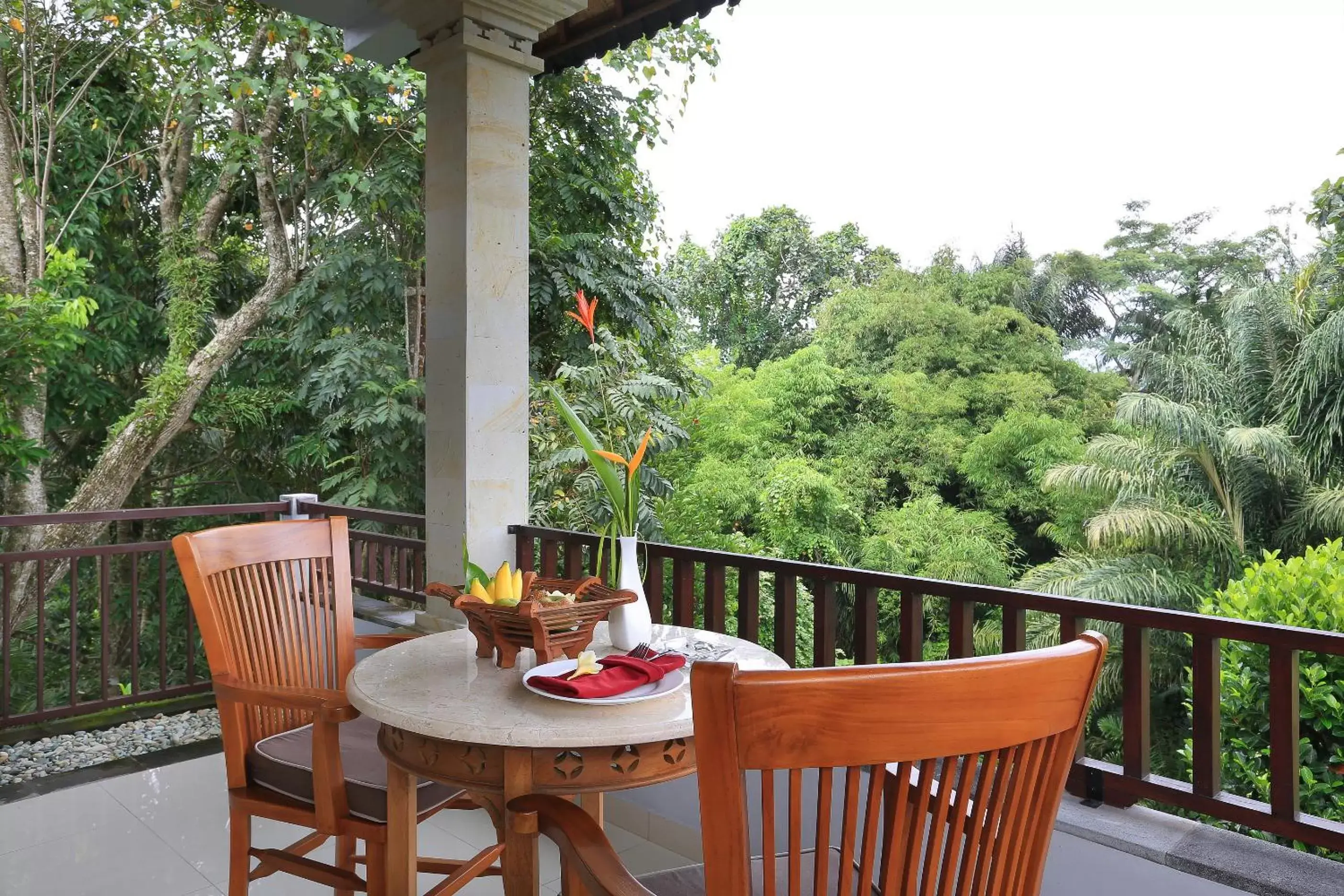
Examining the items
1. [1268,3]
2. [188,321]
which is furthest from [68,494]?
[1268,3]

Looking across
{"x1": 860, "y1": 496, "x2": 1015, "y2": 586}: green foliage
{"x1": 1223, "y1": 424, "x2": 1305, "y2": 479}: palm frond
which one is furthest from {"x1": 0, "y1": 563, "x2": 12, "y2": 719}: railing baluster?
{"x1": 1223, "y1": 424, "x2": 1305, "y2": 479}: palm frond

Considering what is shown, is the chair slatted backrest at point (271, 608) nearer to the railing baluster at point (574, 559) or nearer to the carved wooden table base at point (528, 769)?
the carved wooden table base at point (528, 769)

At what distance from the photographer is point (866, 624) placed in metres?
2.05

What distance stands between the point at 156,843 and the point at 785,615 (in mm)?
1903

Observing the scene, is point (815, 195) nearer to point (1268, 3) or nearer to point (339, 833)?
point (1268, 3)

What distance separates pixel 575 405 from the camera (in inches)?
239

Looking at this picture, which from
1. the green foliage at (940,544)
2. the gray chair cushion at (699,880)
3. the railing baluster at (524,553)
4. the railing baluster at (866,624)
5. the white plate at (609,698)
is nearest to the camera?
the gray chair cushion at (699,880)

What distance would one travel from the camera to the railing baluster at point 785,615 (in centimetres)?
219

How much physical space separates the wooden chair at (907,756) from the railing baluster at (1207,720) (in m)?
0.89

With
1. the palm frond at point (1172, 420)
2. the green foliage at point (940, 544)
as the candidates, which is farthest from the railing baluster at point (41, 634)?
the palm frond at point (1172, 420)

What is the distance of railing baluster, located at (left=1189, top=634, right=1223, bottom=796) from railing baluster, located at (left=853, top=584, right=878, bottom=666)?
24.7 inches

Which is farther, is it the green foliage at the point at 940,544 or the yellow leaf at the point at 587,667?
the green foliage at the point at 940,544

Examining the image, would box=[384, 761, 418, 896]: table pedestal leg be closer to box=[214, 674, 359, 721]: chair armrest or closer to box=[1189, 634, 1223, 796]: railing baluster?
box=[214, 674, 359, 721]: chair armrest

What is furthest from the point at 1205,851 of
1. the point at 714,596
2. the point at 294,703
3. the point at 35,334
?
the point at 35,334
